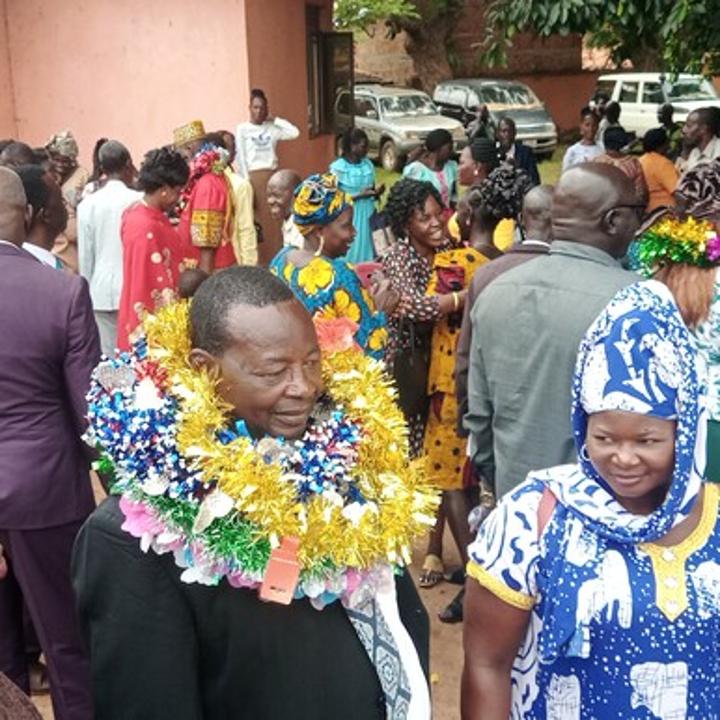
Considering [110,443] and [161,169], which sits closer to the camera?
[110,443]

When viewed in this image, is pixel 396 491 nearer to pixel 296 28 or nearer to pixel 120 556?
pixel 120 556

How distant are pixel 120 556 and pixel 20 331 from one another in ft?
5.48

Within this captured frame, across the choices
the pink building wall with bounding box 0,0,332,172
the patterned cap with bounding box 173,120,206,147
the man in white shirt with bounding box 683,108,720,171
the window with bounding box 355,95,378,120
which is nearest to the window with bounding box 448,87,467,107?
the window with bounding box 355,95,378,120

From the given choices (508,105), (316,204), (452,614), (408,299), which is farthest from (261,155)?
(508,105)

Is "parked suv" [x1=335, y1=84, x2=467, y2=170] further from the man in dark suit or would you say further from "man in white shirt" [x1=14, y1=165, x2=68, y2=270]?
"man in white shirt" [x1=14, y1=165, x2=68, y2=270]

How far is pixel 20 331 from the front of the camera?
11.2 feet

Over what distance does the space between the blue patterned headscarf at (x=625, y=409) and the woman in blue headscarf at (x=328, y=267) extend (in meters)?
2.65

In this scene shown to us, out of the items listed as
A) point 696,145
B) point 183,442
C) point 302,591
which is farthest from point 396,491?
point 696,145

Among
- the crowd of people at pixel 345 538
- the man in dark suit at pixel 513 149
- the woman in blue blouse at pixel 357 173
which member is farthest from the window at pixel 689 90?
the crowd of people at pixel 345 538

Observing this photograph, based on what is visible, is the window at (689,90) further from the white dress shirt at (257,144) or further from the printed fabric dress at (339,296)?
the printed fabric dress at (339,296)

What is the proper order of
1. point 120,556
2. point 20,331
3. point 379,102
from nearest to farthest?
point 120,556 → point 20,331 → point 379,102

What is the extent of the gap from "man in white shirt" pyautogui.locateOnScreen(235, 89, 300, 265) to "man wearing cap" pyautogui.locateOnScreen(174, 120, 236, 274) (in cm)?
274

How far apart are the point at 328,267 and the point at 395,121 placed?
1837 cm

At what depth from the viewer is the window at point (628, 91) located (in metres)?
23.5
